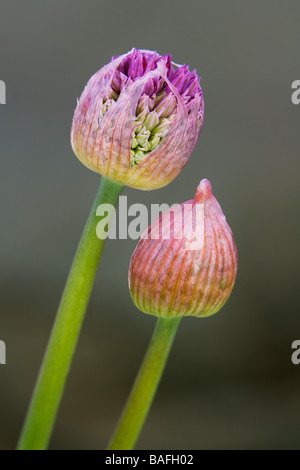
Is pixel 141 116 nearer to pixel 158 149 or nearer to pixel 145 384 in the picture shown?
pixel 158 149

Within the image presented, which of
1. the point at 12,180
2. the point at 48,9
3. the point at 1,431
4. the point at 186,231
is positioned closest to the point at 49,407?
the point at 186,231

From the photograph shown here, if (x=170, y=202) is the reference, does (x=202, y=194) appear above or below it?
below

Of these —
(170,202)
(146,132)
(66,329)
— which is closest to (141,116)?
(146,132)

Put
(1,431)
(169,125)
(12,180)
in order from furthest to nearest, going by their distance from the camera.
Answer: (12,180) < (1,431) < (169,125)

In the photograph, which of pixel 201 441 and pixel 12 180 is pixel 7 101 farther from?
pixel 201 441

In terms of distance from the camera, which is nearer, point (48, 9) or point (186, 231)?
point (186, 231)

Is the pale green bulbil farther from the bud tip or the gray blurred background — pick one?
the gray blurred background

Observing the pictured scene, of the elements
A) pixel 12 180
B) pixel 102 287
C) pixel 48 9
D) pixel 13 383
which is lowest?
pixel 13 383
